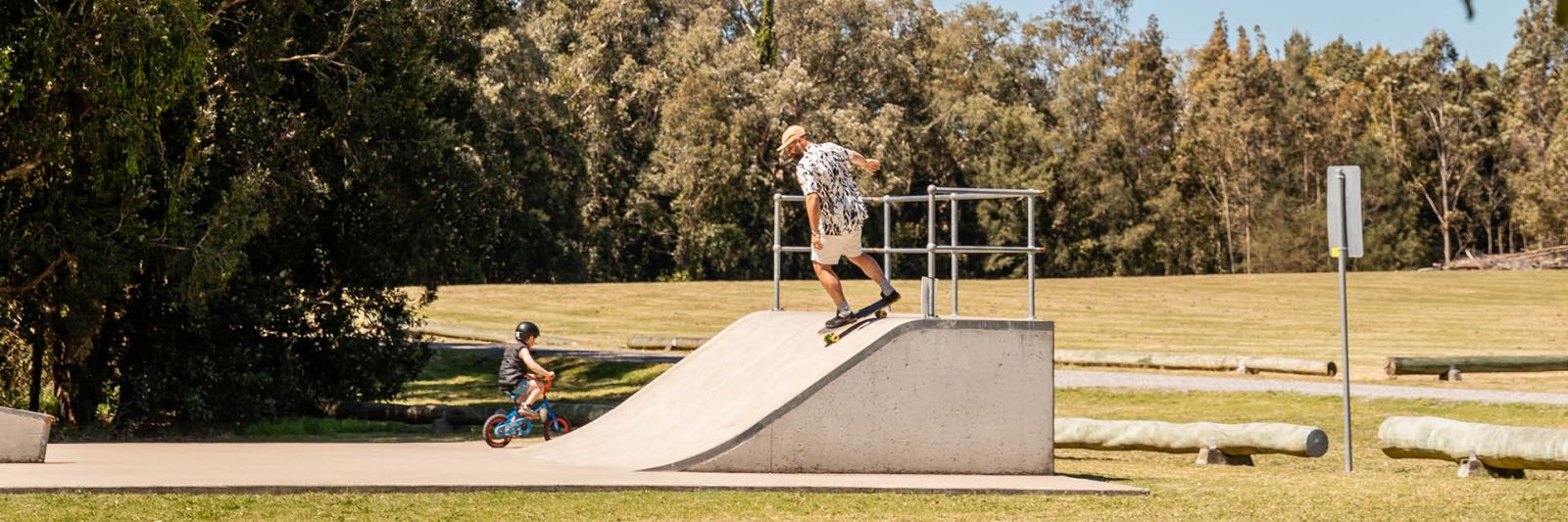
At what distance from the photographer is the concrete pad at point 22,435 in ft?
43.2

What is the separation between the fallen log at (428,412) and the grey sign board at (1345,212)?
8824mm

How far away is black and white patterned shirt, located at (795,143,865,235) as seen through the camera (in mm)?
13555

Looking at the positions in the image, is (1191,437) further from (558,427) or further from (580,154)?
(580,154)

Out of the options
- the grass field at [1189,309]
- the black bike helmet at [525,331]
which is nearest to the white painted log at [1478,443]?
the black bike helmet at [525,331]

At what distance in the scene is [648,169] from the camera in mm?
69750

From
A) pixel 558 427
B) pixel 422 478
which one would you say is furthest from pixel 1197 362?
pixel 422 478

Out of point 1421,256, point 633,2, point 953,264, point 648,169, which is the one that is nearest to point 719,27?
point 633,2

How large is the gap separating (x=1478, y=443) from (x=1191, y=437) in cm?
284

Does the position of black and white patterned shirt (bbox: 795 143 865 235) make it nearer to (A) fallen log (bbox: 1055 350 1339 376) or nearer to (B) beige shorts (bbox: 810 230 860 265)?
(B) beige shorts (bbox: 810 230 860 265)

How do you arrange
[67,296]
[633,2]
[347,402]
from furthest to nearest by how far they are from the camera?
[633,2] < [347,402] < [67,296]

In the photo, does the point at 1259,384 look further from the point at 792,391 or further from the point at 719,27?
the point at 719,27

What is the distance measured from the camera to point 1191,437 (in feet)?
54.8

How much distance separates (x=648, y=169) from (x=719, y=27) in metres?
8.90

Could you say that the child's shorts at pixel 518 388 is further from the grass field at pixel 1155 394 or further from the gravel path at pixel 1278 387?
the gravel path at pixel 1278 387
